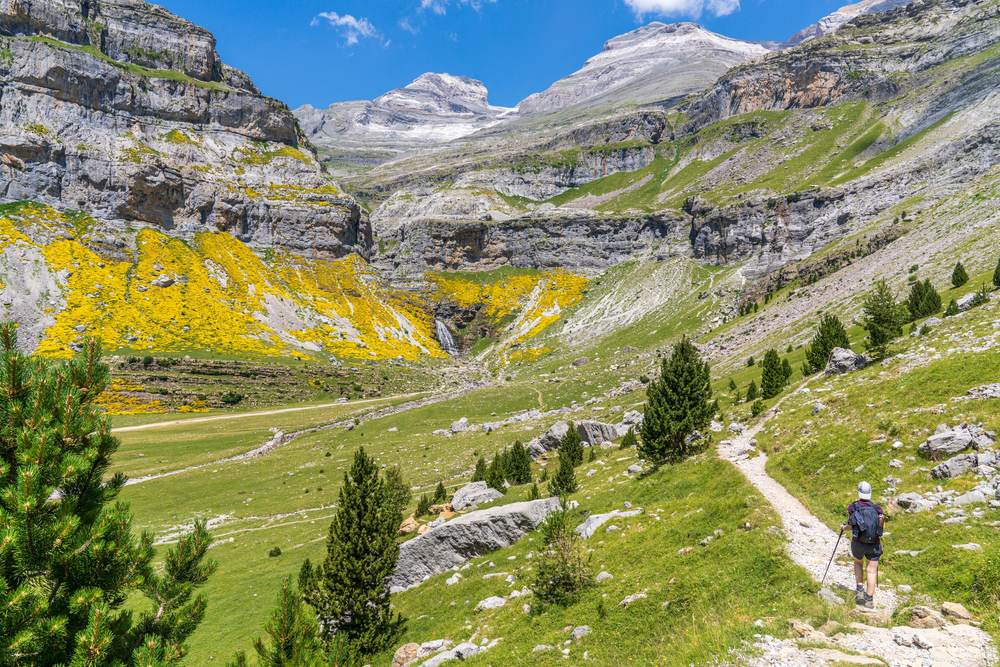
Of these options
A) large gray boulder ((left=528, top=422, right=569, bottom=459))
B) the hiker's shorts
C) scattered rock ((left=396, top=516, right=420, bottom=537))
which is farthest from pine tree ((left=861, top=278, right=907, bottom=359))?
scattered rock ((left=396, top=516, right=420, bottom=537))

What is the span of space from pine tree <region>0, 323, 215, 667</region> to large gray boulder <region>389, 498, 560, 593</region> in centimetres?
1267

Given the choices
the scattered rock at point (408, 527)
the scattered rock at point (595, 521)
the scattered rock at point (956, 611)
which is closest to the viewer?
the scattered rock at point (956, 611)

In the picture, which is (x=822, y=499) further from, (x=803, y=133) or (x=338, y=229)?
(x=803, y=133)

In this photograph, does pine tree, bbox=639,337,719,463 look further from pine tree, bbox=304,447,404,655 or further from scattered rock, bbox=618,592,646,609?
pine tree, bbox=304,447,404,655

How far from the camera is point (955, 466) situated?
37.9ft

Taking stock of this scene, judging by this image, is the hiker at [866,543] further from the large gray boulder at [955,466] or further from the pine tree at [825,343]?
the pine tree at [825,343]

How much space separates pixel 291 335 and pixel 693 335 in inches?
3569

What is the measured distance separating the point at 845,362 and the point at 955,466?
1513 centimetres

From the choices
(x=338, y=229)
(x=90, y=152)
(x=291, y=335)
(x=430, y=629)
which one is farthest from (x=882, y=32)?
(x=90, y=152)

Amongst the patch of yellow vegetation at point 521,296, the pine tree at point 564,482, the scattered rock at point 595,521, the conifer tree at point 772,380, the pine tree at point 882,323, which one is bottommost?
the pine tree at point 564,482

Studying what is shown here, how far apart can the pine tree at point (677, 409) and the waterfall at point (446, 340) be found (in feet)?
372

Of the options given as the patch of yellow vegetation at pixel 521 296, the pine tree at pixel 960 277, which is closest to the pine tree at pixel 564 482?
the pine tree at pixel 960 277

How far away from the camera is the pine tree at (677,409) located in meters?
21.1

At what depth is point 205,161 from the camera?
428 ft
